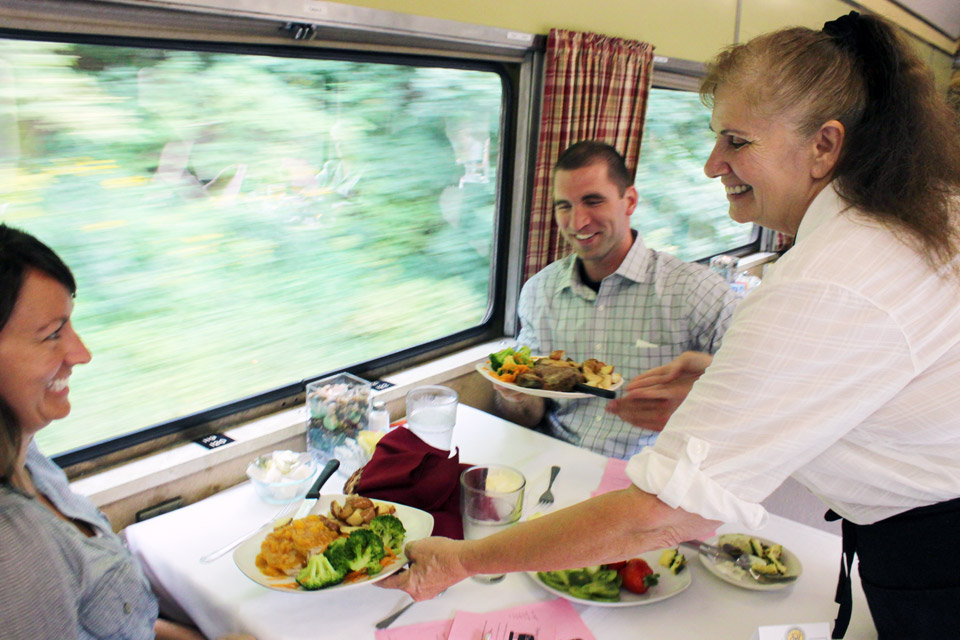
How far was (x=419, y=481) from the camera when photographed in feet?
5.75

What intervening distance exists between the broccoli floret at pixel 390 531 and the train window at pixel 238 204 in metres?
0.95

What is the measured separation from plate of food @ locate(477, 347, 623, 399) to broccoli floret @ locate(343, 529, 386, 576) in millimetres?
815

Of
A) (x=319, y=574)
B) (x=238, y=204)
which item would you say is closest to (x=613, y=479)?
(x=319, y=574)

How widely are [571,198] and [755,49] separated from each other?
1.51 m

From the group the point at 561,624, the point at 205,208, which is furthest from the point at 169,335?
the point at 561,624

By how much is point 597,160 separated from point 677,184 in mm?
2204

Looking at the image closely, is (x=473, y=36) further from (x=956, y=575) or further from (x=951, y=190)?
(x=956, y=575)

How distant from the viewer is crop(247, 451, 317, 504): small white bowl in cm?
188

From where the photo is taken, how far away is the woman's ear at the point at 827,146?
1.12 meters

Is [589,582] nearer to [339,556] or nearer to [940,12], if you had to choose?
[339,556]

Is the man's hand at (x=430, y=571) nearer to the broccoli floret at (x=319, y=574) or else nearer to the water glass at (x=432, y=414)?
the broccoli floret at (x=319, y=574)

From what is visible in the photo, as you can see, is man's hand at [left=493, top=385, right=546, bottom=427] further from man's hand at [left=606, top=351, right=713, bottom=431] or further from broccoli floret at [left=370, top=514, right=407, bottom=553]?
broccoli floret at [left=370, top=514, right=407, bottom=553]

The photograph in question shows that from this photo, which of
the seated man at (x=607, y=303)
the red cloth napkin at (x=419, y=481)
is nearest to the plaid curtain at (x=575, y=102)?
the seated man at (x=607, y=303)

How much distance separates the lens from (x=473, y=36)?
2.49 m
